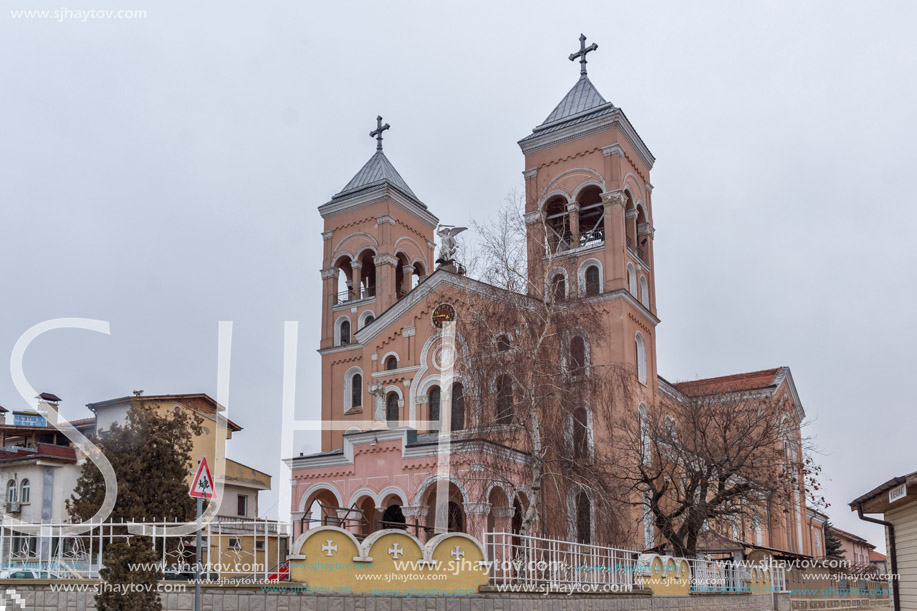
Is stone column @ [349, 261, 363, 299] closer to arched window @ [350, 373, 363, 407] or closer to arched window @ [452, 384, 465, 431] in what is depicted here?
arched window @ [350, 373, 363, 407]

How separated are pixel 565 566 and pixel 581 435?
755 cm

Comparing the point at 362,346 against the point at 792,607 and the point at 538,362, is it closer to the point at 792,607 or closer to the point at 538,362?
the point at 538,362

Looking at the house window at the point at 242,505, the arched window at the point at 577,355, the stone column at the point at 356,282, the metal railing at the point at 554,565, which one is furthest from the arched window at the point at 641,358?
the house window at the point at 242,505

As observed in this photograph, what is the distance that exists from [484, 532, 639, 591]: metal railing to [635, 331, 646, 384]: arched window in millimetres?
12786

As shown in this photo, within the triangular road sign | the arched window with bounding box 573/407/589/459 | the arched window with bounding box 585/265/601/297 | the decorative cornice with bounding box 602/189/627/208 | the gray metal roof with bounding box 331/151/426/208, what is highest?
the gray metal roof with bounding box 331/151/426/208

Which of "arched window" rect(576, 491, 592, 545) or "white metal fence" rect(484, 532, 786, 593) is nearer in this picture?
"white metal fence" rect(484, 532, 786, 593)

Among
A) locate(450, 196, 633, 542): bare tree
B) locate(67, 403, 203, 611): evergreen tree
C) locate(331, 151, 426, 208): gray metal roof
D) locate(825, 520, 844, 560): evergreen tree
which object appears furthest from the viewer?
locate(825, 520, 844, 560): evergreen tree

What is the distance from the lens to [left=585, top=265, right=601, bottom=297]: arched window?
102 ft

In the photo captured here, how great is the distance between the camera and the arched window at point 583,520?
21.3 meters

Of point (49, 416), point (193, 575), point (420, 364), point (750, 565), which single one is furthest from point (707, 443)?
point (49, 416)

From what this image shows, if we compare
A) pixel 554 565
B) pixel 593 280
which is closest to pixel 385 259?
pixel 593 280

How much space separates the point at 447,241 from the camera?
31141mm

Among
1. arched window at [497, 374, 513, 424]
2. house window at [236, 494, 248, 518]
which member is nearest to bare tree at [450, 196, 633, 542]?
arched window at [497, 374, 513, 424]

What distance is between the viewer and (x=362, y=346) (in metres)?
34.2
